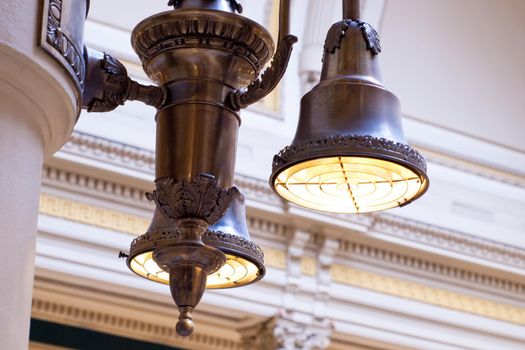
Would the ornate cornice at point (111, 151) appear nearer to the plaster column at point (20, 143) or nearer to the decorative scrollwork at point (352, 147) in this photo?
the decorative scrollwork at point (352, 147)

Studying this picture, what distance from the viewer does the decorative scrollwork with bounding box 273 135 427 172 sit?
7.22 ft

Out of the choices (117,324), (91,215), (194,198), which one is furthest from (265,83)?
(117,324)

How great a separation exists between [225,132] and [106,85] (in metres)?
0.24

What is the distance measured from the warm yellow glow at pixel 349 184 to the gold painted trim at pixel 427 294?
632cm

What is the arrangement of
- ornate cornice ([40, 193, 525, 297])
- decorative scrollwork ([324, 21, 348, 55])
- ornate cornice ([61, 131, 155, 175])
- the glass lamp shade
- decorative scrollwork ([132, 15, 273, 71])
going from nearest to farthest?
decorative scrollwork ([132, 15, 273, 71]), the glass lamp shade, decorative scrollwork ([324, 21, 348, 55]), ornate cornice ([61, 131, 155, 175]), ornate cornice ([40, 193, 525, 297])

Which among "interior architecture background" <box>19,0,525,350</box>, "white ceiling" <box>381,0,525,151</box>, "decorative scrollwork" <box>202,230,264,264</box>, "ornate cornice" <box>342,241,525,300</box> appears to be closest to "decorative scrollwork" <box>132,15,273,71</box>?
"decorative scrollwork" <box>202,230,264,264</box>

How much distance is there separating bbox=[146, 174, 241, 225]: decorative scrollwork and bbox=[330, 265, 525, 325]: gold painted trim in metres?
6.90

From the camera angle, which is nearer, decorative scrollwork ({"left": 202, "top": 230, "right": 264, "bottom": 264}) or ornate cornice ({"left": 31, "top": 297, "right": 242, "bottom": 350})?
decorative scrollwork ({"left": 202, "top": 230, "right": 264, "bottom": 264})

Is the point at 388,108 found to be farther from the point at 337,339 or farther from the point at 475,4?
the point at 475,4

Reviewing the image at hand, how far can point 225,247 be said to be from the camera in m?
2.18

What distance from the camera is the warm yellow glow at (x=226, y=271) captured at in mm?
2256

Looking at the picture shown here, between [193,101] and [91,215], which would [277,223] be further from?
[193,101]

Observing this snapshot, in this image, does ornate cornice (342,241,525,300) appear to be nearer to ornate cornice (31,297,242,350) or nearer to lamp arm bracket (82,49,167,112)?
ornate cornice (31,297,242,350)

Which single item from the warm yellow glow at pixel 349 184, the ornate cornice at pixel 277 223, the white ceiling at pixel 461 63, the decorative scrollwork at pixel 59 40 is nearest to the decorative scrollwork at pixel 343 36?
the warm yellow glow at pixel 349 184
